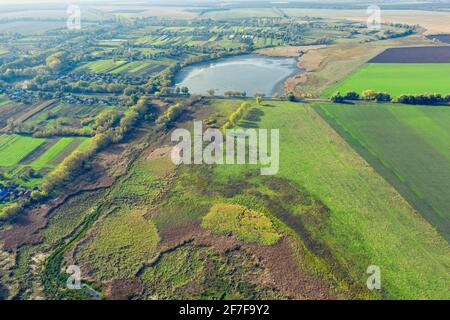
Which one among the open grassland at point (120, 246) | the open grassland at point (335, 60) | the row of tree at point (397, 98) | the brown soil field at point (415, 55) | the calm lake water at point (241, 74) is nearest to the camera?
the open grassland at point (120, 246)

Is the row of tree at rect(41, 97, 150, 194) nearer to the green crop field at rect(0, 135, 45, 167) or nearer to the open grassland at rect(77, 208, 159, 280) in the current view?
the green crop field at rect(0, 135, 45, 167)

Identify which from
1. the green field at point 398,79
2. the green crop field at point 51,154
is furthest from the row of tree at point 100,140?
the green field at point 398,79

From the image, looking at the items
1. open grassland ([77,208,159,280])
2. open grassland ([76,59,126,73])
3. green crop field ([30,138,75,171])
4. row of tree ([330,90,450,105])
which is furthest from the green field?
open grassland ([76,59,126,73])

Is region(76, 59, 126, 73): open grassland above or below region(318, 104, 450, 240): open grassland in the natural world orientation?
above

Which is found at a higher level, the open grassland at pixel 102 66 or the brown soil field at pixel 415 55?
the brown soil field at pixel 415 55

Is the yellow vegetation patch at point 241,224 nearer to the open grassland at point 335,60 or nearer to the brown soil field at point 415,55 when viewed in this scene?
the open grassland at point 335,60

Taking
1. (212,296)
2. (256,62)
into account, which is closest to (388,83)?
(256,62)
